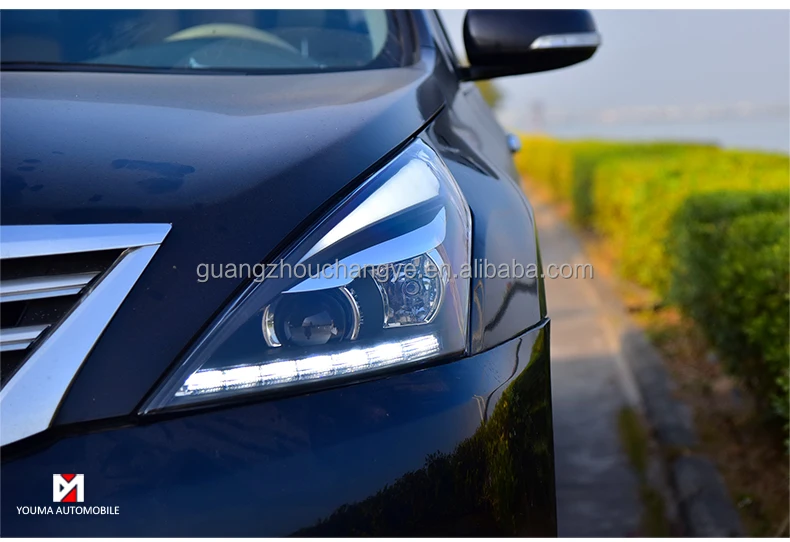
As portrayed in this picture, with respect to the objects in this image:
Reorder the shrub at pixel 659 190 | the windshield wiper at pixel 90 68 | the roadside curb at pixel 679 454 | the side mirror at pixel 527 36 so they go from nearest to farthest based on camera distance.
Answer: the windshield wiper at pixel 90 68
the side mirror at pixel 527 36
the roadside curb at pixel 679 454
the shrub at pixel 659 190

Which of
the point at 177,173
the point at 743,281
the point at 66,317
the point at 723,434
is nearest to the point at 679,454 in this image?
the point at 723,434

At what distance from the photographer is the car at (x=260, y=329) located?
1.15m

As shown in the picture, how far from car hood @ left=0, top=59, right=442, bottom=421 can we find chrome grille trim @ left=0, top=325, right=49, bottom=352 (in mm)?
96

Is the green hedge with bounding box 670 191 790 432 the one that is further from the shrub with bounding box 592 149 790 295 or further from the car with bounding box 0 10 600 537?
the car with bounding box 0 10 600 537

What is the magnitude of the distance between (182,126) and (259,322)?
1.43ft

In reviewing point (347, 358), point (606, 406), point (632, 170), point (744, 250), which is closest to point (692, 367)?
point (606, 406)

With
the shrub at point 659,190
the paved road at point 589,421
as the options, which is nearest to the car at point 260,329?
the paved road at point 589,421

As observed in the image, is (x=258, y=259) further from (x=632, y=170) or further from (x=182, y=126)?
(x=632, y=170)

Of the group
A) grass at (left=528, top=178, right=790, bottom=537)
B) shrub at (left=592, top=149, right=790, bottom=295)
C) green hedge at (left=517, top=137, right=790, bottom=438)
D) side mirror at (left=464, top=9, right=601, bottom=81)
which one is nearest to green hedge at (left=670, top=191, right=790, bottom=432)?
green hedge at (left=517, top=137, right=790, bottom=438)

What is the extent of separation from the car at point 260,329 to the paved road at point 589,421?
766 millimetres

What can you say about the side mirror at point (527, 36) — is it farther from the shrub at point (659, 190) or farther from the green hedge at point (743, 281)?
the shrub at point (659, 190)

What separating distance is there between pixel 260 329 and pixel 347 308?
14 centimetres

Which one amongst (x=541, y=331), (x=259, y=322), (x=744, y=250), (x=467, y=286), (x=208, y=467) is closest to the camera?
(x=208, y=467)

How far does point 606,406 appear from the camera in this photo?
405cm
